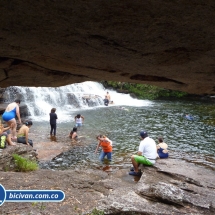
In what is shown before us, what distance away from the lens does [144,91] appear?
3444 cm

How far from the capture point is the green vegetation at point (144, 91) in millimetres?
33375

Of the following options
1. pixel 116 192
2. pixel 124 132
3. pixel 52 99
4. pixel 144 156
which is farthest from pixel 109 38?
pixel 52 99

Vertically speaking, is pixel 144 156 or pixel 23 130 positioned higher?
pixel 23 130

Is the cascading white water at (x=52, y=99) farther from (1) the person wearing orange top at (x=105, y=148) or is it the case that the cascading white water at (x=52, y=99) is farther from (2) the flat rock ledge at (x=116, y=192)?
(2) the flat rock ledge at (x=116, y=192)

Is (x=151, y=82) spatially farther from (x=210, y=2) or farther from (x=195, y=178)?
(x=195, y=178)

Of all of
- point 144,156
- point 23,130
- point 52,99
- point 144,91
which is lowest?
point 144,156

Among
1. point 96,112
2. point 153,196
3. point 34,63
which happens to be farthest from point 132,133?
point 34,63

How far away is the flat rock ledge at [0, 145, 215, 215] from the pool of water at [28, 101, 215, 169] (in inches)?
90.9

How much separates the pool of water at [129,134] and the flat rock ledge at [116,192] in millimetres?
2308

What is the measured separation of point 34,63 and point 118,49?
1.48 meters

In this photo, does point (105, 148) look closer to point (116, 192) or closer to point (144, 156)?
point (144, 156)

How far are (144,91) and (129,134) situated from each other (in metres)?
21.0

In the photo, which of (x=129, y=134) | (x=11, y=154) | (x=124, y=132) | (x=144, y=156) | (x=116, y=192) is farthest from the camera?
(x=124, y=132)

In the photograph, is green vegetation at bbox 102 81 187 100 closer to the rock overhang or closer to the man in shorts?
the man in shorts
